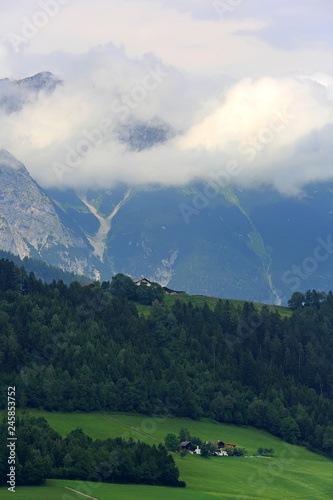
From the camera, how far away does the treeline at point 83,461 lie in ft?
436

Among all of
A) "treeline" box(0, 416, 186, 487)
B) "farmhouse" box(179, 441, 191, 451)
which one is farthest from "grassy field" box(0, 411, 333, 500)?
"treeline" box(0, 416, 186, 487)

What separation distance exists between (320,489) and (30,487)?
59289 mm

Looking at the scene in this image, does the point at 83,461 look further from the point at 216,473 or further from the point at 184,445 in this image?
the point at 184,445

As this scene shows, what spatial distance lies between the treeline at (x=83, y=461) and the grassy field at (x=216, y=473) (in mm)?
3228

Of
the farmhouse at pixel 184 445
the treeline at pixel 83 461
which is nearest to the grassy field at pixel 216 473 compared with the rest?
A: the farmhouse at pixel 184 445

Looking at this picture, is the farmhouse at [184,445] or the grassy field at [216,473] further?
the farmhouse at [184,445]

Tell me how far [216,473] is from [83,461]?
1223 inches

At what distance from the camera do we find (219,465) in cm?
16612

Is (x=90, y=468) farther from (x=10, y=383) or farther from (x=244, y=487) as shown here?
(x=10, y=383)

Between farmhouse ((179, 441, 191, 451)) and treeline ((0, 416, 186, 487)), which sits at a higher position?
treeline ((0, 416, 186, 487))

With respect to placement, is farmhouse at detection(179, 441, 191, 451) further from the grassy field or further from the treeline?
the treeline

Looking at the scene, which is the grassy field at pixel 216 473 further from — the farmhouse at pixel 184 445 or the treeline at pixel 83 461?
the treeline at pixel 83 461

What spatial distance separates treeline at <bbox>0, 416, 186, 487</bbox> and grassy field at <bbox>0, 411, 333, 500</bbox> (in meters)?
3.23

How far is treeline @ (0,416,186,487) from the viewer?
436 ft
